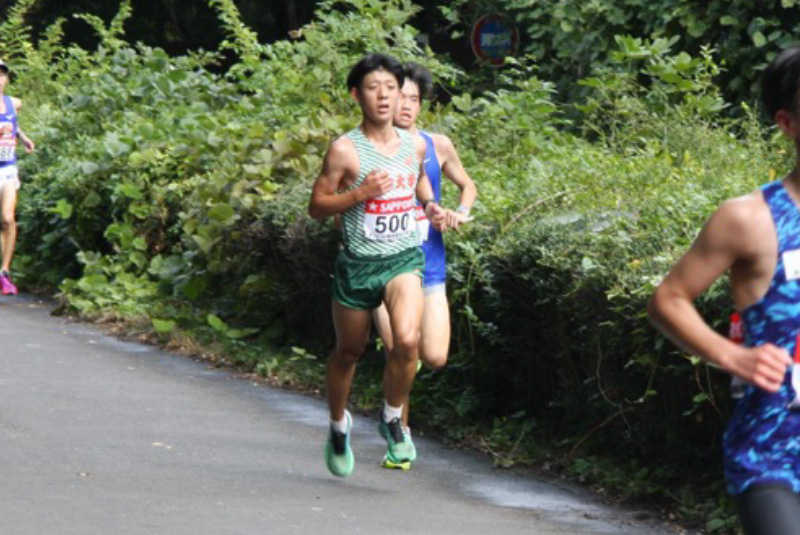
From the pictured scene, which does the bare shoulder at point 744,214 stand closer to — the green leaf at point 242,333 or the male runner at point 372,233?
the male runner at point 372,233

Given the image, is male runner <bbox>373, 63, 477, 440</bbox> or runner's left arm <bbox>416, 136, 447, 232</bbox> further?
male runner <bbox>373, 63, 477, 440</bbox>

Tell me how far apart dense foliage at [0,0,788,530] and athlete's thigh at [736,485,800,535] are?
3.28 m

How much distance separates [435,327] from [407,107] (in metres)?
Result: 1.18

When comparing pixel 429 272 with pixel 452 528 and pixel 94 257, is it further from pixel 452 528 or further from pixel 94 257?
pixel 94 257

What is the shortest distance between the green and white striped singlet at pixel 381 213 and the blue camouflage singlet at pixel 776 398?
13.8 feet

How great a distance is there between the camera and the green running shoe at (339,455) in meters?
8.27

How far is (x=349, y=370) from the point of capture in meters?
8.49

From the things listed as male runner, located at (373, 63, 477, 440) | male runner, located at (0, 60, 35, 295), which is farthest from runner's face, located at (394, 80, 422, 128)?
male runner, located at (0, 60, 35, 295)

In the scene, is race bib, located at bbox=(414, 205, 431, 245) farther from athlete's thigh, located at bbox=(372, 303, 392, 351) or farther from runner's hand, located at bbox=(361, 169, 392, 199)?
runner's hand, located at bbox=(361, 169, 392, 199)

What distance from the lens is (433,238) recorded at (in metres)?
8.95

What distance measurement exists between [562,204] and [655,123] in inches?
98.6

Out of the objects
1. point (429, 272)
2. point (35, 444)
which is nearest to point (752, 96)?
point (429, 272)

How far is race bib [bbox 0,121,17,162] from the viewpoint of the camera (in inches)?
622

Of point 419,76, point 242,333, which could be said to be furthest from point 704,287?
point 242,333
